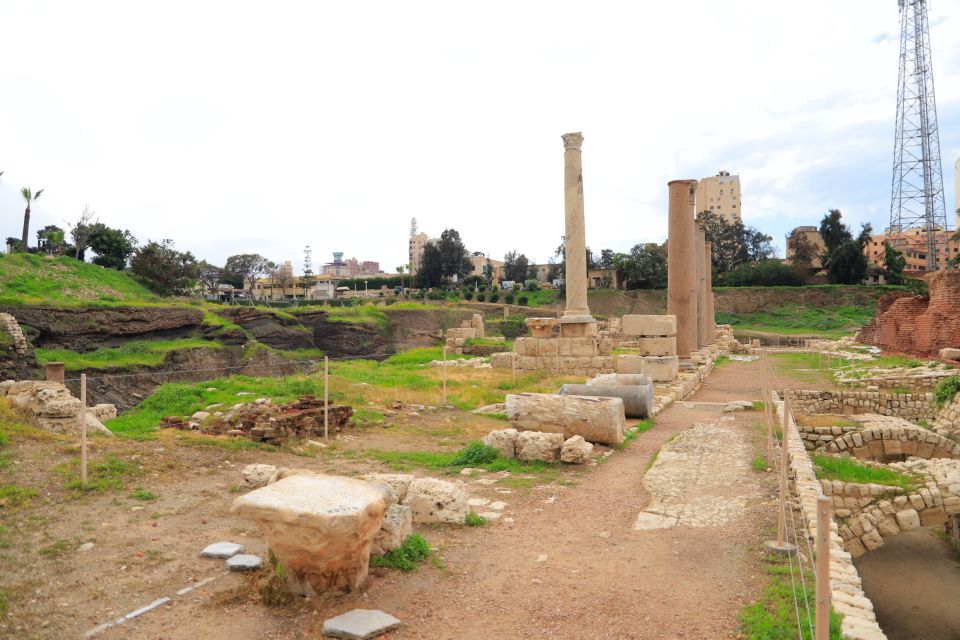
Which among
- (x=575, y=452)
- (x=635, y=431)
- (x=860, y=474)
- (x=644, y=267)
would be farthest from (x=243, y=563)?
(x=644, y=267)

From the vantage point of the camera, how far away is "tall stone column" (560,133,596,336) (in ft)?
70.9

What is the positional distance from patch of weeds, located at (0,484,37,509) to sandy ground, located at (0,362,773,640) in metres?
0.23

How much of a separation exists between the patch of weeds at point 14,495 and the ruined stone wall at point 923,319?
27.0m

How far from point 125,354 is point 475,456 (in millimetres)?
28351

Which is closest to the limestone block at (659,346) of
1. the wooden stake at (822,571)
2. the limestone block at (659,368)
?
the limestone block at (659,368)

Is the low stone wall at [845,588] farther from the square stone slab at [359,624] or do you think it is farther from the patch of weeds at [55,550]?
the patch of weeds at [55,550]

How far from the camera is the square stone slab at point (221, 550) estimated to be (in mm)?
5453

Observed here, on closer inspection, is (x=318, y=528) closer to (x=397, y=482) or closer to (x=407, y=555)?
(x=407, y=555)

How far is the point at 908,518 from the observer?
30.1 feet

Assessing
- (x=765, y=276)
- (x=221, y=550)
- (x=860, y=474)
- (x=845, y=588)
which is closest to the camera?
(x=845, y=588)

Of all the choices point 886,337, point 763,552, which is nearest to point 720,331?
point 886,337

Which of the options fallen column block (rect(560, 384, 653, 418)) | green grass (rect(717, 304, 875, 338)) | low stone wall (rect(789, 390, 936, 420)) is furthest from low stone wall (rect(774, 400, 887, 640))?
Answer: green grass (rect(717, 304, 875, 338))

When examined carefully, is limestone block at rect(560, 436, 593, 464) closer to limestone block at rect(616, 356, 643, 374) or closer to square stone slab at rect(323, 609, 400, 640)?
square stone slab at rect(323, 609, 400, 640)

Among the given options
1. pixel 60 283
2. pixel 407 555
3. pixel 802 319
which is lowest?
pixel 407 555
